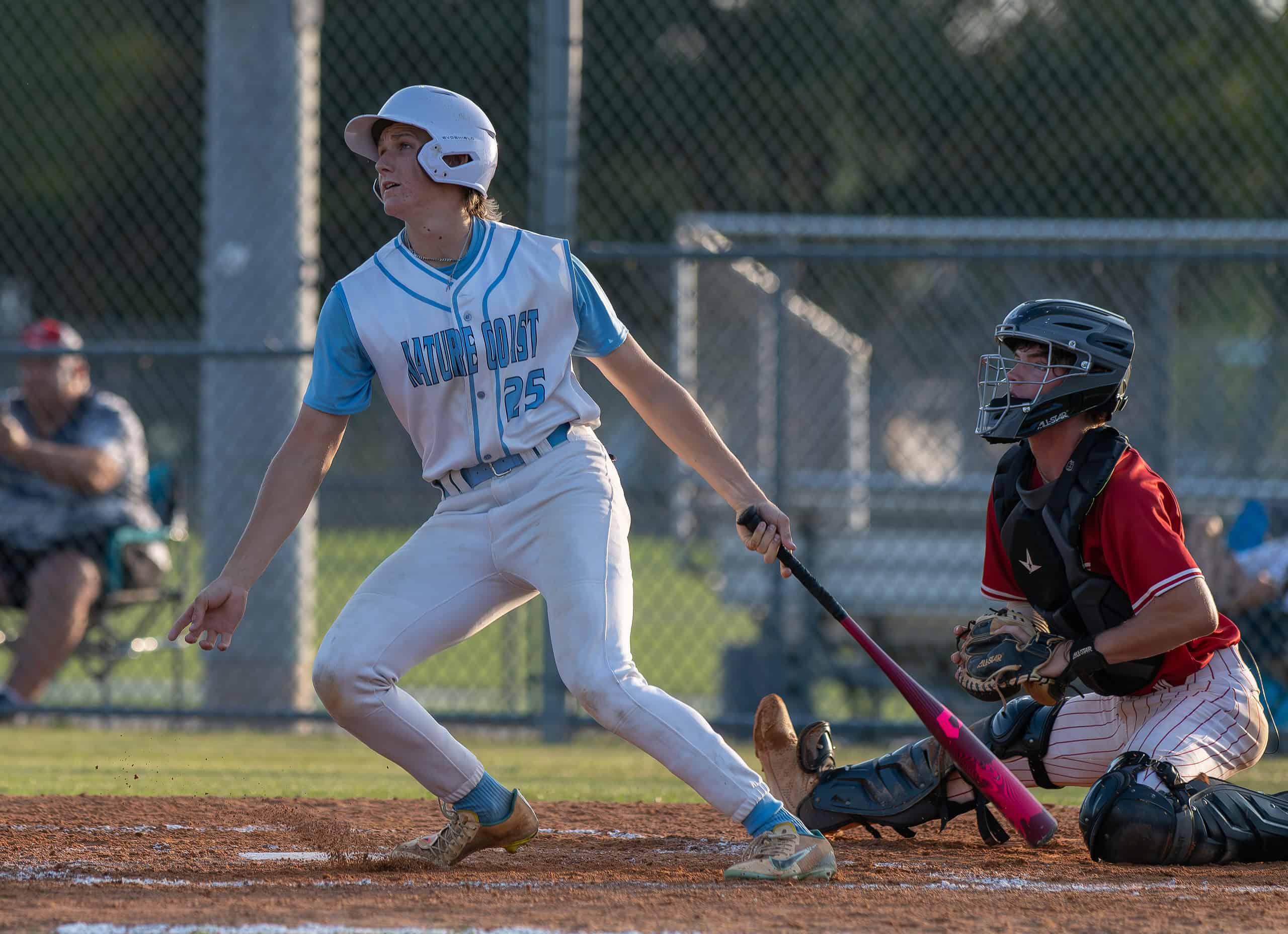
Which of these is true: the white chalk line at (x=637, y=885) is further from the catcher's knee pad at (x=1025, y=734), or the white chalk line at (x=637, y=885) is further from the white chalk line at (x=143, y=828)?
the catcher's knee pad at (x=1025, y=734)

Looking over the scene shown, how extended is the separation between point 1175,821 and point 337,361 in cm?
→ 216

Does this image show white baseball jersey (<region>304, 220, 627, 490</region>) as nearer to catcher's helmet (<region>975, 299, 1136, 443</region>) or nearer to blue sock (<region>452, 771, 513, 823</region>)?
blue sock (<region>452, 771, 513, 823</region>)

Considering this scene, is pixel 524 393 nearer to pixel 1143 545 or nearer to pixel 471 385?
pixel 471 385

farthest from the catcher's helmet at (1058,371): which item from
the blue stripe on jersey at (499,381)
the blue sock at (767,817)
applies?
the blue stripe on jersey at (499,381)

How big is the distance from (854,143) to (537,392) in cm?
1625

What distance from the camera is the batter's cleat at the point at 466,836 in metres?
3.68

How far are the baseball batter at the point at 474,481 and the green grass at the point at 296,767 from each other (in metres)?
1.47

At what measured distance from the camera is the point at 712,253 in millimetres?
6465

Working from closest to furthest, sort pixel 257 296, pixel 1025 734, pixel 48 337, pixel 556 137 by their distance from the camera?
pixel 1025 734
pixel 556 137
pixel 257 296
pixel 48 337

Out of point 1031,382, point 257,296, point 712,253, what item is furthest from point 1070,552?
point 257,296

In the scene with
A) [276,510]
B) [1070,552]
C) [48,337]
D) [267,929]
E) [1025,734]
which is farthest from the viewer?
[48,337]

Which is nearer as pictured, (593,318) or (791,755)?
(593,318)

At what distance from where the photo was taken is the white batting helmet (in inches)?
143

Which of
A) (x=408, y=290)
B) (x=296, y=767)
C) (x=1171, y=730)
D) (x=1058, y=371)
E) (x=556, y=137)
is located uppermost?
(x=556, y=137)
